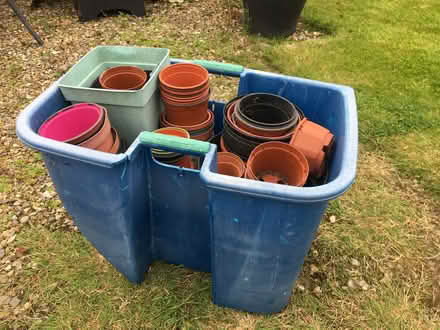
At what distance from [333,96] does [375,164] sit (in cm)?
127

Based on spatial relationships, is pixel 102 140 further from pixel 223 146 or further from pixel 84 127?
pixel 223 146

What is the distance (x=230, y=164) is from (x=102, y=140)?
0.57 m

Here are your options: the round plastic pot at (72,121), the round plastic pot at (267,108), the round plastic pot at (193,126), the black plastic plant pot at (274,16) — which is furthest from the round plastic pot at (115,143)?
the black plastic plant pot at (274,16)

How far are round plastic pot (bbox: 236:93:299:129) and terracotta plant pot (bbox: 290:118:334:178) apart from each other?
12cm

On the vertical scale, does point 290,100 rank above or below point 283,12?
above

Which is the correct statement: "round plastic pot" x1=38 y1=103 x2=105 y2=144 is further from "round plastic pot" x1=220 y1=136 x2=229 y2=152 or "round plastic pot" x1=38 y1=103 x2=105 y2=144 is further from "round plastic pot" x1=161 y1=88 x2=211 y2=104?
"round plastic pot" x1=220 y1=136 x2=229 y2=152

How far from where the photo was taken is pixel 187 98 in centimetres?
164

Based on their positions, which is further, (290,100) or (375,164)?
(375,164)

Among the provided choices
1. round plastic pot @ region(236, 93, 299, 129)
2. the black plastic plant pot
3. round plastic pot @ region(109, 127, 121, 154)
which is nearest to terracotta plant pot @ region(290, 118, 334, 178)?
round plastic pot @ region(236, 93, 299, 129)

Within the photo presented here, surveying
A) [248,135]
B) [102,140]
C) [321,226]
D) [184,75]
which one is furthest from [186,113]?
[321,226]

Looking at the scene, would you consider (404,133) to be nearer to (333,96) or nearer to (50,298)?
(333,96)

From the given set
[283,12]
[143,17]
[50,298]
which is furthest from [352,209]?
[143,17]

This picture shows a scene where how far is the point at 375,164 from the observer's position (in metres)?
2.68

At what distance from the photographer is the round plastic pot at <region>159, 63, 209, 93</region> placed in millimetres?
1719
